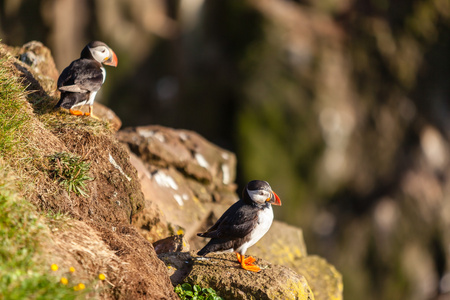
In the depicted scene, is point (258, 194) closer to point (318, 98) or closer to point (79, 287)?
point (79, 287)

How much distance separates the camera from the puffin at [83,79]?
649 centimetres

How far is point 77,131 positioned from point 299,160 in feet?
42.0

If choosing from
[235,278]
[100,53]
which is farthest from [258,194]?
[100,53]

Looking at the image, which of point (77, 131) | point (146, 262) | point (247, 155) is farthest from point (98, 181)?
point (247, 155)

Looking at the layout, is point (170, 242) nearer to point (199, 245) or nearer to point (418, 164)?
point (199, 245)

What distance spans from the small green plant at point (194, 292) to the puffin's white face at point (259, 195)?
1166 mm

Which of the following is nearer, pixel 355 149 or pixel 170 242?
pixel 170 242

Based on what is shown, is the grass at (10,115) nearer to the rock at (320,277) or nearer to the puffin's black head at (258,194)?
the puffin's black head at (258,194)

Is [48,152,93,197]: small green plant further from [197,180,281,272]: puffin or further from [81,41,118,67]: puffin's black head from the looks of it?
[81,41,118,67]: puffin's black head

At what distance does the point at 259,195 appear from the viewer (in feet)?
19.7

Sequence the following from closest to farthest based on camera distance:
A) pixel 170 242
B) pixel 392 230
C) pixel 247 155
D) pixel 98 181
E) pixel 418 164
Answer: pixel 98 181, pixel 170 242, pixel 247 155, pixel 392 230, pixel 418 164

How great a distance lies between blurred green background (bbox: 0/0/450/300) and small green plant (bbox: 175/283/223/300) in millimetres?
11234

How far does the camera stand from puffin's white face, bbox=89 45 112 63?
7.10 m

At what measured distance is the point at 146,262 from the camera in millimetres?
5137
